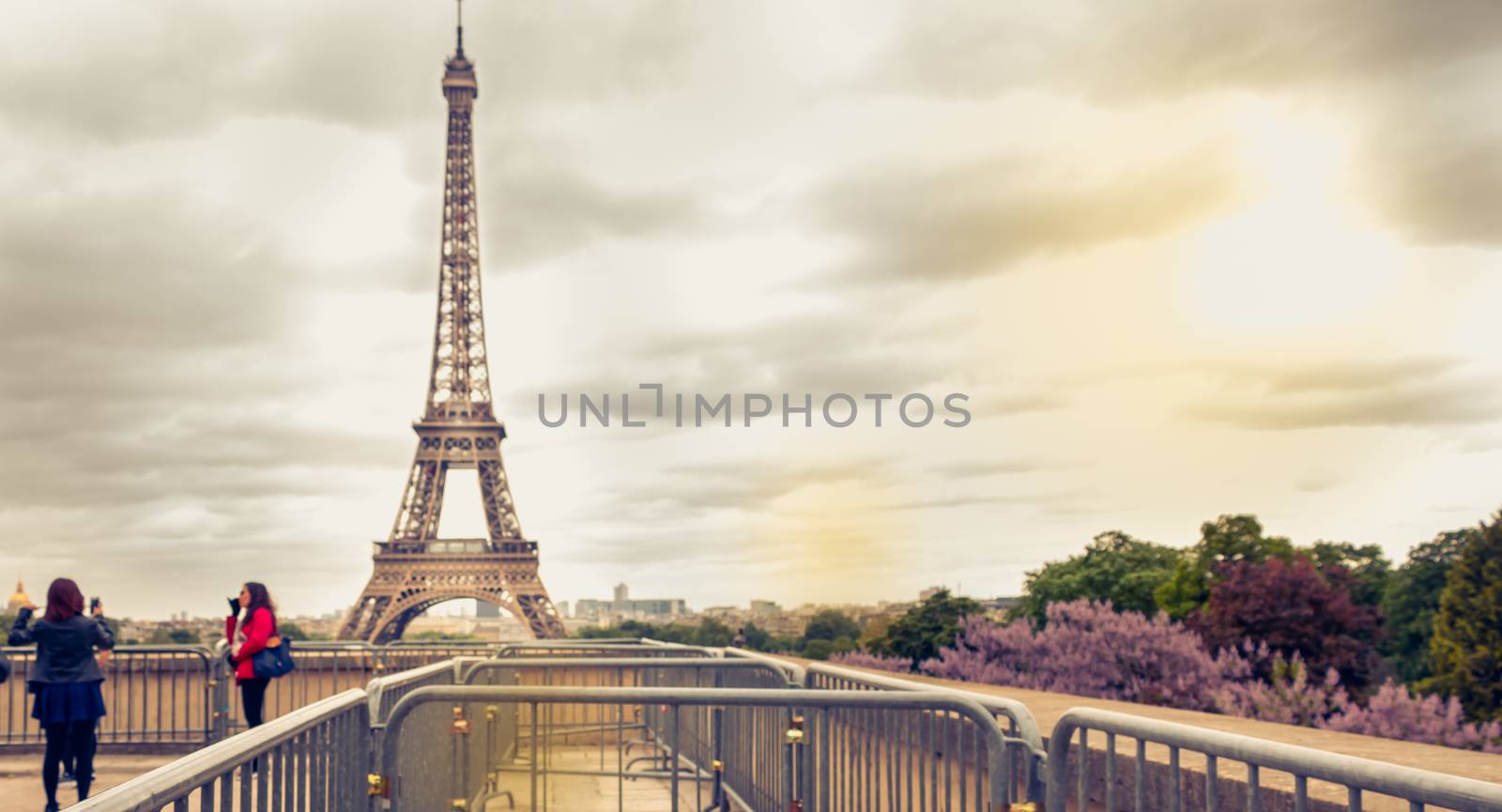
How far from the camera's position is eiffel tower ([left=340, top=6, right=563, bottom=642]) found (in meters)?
54.3

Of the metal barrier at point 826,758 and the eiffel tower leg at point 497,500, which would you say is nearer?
the metal barrier at point 826,758

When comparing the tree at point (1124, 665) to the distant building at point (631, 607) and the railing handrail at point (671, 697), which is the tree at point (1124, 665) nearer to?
the railing handrail at point (671, 697)

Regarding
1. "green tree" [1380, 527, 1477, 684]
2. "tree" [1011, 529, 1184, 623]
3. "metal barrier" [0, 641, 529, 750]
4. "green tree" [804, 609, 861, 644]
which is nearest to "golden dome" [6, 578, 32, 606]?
"metal barrier" [0, 641, 529, 750]

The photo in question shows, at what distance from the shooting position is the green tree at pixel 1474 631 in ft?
99.8

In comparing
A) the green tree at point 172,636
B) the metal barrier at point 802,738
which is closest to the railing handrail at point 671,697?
the metal barrier at point 802,738

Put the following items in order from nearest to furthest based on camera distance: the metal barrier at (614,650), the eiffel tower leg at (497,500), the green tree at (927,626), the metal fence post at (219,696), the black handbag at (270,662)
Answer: the black handbag at (270,662)
the metal barrier at (614,650)
the metal fence post at (219,696)
the green tree at (927,626)
the eiffel tower leg at (497,500)

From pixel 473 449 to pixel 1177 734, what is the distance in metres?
56.2

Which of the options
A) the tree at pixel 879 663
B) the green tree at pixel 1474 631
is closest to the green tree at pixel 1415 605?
the green tree at pixel 1474 631

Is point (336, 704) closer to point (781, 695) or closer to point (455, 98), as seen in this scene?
point (781, 695)

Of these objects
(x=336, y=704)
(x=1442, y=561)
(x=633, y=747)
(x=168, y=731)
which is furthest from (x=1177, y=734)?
(x=1442, y=561)

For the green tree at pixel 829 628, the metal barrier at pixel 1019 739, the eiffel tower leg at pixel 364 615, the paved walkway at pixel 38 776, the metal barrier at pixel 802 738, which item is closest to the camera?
the metal barrier at pixel 1019 739

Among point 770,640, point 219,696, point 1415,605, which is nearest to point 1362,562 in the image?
point 1415,605

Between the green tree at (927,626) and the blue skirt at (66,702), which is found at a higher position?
the blue skirt at (66,702)

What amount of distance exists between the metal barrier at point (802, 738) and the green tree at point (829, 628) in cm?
6562
